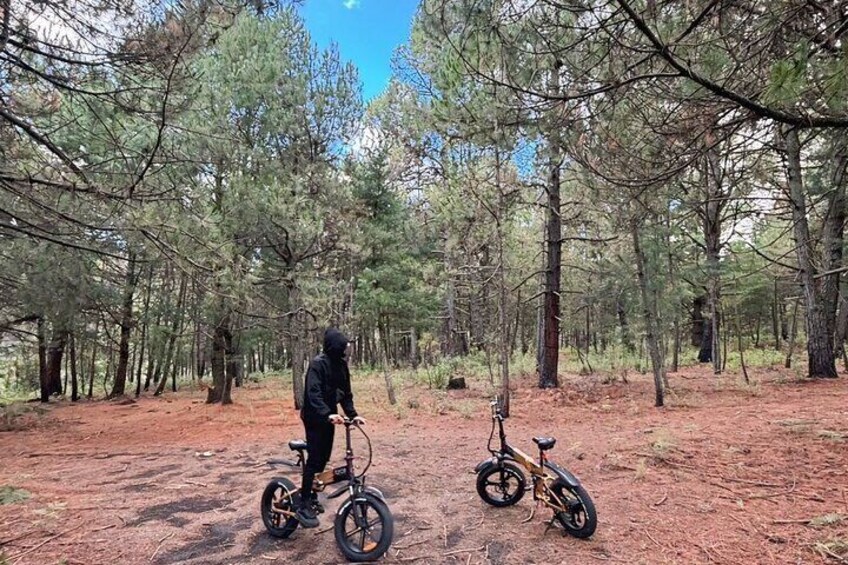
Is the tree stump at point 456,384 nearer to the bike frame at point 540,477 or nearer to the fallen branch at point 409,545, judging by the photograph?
the bike frame at point 540,477

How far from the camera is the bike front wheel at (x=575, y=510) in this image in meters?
3.65

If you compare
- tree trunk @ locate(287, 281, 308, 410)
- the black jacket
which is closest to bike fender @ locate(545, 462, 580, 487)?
the black jacket

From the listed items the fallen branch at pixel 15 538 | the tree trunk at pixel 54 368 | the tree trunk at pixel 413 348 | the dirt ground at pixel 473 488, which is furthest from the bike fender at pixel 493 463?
the tree trunk at pixel 54 368

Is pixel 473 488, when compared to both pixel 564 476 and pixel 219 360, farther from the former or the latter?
pixel 219 360

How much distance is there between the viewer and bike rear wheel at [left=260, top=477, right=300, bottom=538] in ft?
12.8

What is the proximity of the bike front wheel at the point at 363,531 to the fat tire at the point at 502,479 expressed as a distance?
1285 mm

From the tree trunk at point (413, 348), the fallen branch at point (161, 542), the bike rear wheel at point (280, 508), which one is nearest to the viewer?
the fallen branch at point (161, 542)

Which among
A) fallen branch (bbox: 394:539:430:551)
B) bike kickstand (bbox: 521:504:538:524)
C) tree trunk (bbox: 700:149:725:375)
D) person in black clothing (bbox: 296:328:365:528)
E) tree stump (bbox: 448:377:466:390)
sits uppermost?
tree trunk (bbox: 700:149:725:375)

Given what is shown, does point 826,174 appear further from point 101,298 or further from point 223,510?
point 101,298

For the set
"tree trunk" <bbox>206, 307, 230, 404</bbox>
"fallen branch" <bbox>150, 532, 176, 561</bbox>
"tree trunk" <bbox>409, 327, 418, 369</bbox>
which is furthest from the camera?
"tree trunk" <bbox>409, 327, 418, 369</bbox>

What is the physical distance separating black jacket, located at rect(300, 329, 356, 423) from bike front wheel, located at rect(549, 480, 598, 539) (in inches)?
72.2

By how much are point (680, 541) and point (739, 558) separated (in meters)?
0.41

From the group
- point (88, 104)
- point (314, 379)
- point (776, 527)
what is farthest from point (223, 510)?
point (776, 527)

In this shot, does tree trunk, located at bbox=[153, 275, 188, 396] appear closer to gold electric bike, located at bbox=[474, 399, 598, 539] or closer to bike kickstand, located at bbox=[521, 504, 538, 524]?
gold electric bike, located at bbox=[474, 399, 598, 539]
